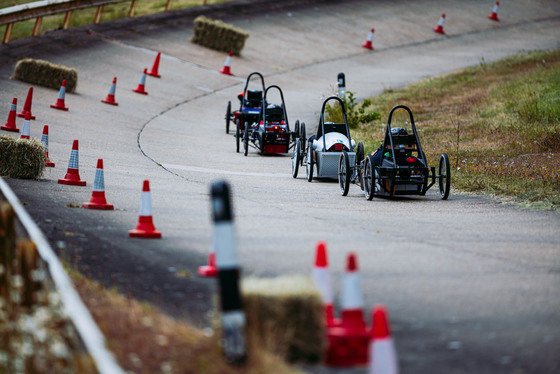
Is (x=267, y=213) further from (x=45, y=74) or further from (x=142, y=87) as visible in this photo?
(x=142, y=87)

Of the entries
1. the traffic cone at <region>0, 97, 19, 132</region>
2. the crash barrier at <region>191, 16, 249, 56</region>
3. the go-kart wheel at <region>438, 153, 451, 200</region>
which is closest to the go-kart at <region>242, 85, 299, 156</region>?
the traffic cone at <region>0, 97, 19, 132</region>

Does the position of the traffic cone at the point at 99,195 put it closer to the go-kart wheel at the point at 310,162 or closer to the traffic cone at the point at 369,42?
the go-kart wheel at the point at 310,162

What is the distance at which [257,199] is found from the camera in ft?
47.2

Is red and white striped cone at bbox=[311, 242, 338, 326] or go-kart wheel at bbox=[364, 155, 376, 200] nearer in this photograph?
red and white striped cone at bbox=[311, 242, 338, 326]

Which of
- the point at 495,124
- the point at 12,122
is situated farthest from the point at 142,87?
the point at 495,124

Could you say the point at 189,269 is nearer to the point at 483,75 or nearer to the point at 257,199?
the point at 257,199

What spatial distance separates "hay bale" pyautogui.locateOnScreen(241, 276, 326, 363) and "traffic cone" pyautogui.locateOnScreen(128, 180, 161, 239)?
4518 millimetres

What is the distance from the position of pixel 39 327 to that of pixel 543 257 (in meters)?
5.93

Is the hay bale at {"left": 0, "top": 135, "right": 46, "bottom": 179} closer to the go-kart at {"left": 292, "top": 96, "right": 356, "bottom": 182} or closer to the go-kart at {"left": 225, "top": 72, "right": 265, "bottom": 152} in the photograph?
the go-kart at {"left": 292, "top": 96, "right": 356, "bottom": 182}

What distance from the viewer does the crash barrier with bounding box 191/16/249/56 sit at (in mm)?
33594

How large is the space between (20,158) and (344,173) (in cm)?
551

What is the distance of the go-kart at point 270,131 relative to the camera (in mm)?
21875

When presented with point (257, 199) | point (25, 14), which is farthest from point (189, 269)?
point (25, 14)

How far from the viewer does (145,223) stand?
10.3 m
